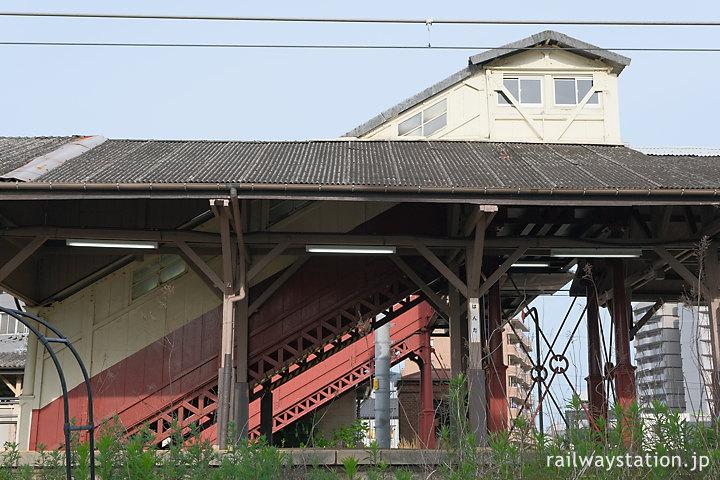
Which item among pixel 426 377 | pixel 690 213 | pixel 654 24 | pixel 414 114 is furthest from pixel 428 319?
pixel 654 24

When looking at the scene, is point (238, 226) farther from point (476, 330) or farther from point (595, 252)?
point (595, 252)

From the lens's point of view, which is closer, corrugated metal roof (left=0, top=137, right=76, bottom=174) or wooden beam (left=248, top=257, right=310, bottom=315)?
corrugated metal roof (left=0, top=137, right=76, bottom=174)

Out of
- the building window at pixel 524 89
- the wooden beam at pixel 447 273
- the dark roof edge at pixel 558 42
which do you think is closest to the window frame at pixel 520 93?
the building window at pixel 524 89

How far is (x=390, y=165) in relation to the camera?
15.0m

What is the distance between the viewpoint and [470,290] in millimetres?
13867

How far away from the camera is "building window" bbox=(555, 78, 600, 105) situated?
19672 millimetres

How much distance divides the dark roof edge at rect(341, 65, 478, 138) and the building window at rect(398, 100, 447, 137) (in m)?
0.30

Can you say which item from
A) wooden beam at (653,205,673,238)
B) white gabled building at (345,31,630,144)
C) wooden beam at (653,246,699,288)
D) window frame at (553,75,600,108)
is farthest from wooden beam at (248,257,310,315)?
window frame at (553,75,600,108)

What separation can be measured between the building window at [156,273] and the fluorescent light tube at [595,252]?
696 cm

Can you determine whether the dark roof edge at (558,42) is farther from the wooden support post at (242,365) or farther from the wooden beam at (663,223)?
the wooden support post at (242,365)

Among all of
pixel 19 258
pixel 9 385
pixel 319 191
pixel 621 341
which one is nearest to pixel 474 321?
pixel 319 191

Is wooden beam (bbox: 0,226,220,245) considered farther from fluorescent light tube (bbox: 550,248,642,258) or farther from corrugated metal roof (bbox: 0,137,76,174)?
fluorescent light tube (bbox: 550,248,642,258)

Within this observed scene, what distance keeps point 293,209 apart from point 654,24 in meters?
7.51

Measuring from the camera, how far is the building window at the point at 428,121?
2005 centimetres
